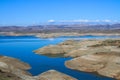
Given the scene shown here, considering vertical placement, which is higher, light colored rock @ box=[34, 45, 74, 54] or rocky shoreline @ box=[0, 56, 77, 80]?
rocky shoreline @ box=[0, 56, 77, 80]

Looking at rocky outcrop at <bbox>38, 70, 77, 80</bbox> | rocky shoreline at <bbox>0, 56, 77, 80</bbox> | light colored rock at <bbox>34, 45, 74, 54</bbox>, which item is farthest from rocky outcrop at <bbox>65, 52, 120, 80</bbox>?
light colored rock at <bbox>34, 45, 74, 54</bbox>

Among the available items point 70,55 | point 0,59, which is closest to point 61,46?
point 70,55

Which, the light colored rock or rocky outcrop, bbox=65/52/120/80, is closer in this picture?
rocky outcrop, bbox=65/52/120/80

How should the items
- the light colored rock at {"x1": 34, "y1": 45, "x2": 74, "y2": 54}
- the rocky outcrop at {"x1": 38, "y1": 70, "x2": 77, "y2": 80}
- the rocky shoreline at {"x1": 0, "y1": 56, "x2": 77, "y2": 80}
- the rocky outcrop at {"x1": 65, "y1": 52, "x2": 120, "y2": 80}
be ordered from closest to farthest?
the rocky shoreline at {"x1": 0, "y1": 56, "x2": 77, "y2": 80} < the rocky outcrop at {"x1": 38, "y1": 70, "x2": 77, "y2": 80} < the rocky outcrop at {"x1": 65, "y1": 52, "x2": 120, "y2": 80} < the light colored rock at {"x1": 34, "y1": 45, "x2": 74, "y2": 54}

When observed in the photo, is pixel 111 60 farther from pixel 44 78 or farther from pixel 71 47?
pixel 71 47

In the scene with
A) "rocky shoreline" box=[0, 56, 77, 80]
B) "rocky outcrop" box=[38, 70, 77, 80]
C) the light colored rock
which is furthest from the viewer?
the light colored rock

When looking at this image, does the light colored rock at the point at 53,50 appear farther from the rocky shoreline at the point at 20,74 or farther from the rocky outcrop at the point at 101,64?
the rocky shoreline at the point at 20,74

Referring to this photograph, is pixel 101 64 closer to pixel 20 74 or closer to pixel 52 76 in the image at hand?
pixel 52 76

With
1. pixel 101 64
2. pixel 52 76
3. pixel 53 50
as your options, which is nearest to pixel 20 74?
pixel 52 76

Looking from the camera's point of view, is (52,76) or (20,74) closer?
(20,74)

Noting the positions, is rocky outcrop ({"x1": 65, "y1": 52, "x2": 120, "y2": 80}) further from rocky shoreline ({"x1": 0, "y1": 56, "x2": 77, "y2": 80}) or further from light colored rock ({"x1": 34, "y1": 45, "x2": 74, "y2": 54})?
light colored rock ({"x1": 34, "y1": 45, "x2": 74, "y2": 54})

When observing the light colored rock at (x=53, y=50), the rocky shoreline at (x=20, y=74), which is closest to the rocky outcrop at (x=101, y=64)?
the rocky shoreline at (x=20, y=74)
